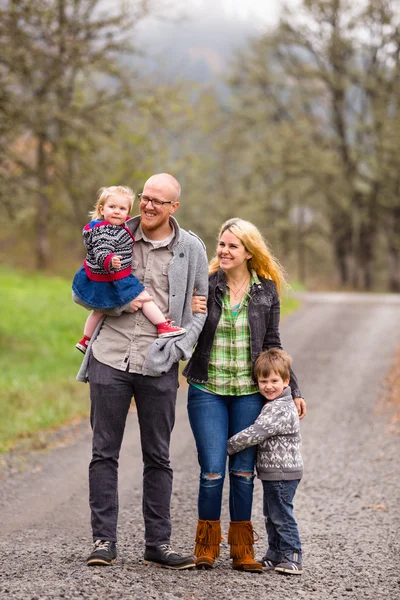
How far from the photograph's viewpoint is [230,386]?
462 centimetres

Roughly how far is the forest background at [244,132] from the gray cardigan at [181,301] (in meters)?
10.9

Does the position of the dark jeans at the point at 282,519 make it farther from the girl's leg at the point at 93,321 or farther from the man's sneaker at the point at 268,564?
the girl's leg at the point at 93,321

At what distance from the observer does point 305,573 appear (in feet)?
A: 15.3

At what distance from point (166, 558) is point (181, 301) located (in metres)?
1.46

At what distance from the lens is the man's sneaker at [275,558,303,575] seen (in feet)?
15.1

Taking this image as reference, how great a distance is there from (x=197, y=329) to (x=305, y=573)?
5.15 ft

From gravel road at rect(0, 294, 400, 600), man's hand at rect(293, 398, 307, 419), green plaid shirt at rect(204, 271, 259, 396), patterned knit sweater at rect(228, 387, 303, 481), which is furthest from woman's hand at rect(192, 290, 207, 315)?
gravel road at rect(0, 294, 400, 600)

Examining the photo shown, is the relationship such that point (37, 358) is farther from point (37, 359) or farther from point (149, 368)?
point (149, 368)

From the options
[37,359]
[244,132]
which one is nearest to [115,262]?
[37,359]

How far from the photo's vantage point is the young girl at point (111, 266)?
4.33 meters

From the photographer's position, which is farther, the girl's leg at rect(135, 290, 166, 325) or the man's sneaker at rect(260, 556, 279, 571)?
the man's sneaker at rect(260, 556, 279, 571)

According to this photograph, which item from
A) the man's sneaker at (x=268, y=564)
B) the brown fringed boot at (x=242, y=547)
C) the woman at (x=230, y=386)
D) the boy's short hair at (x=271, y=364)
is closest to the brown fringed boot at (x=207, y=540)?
the woman at (x=230, y=386)

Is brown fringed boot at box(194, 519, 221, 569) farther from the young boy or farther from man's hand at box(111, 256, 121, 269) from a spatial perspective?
man's hand at box(111, 256, 121, 269)

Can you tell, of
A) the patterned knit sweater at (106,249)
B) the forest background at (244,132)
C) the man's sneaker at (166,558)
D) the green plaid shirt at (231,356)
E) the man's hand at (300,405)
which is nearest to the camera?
the patterned knit sweater at (106,249)
